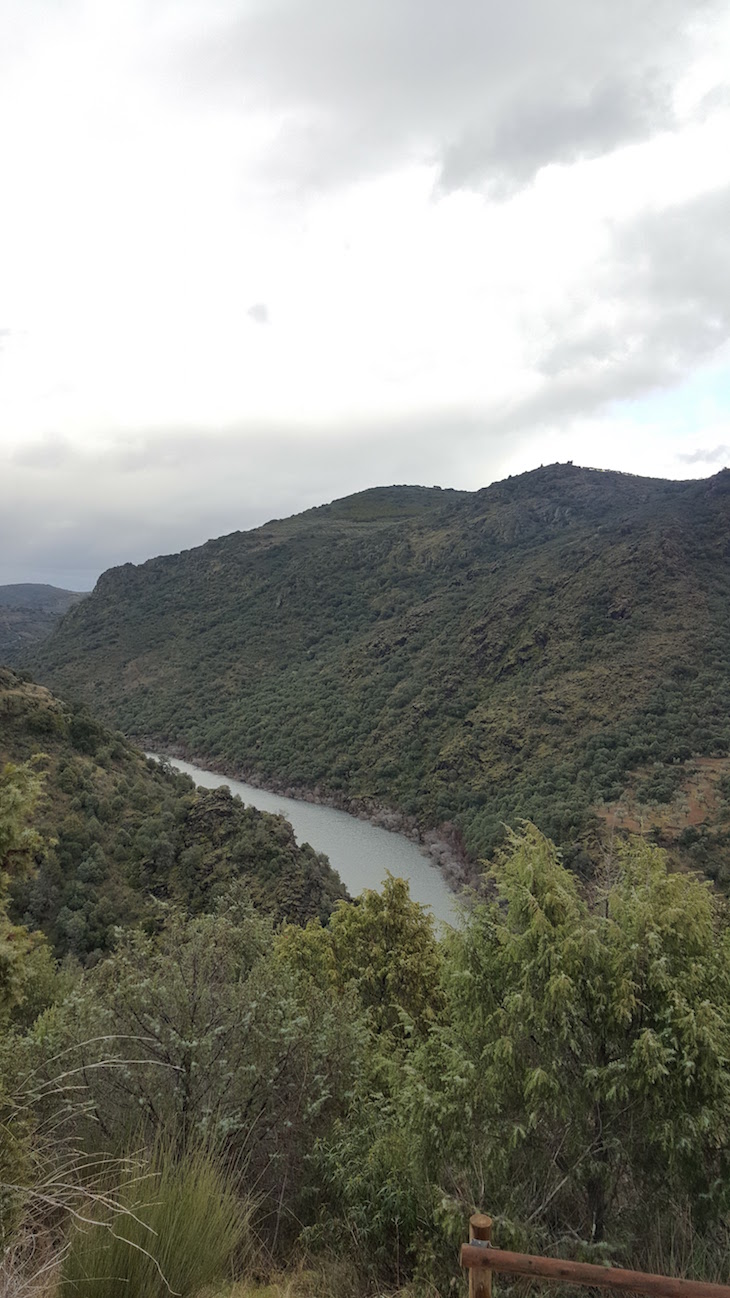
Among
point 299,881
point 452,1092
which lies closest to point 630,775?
point 299,881

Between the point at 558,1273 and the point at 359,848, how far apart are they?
48042mm

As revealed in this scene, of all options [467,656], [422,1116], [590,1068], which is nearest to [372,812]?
[467,656]

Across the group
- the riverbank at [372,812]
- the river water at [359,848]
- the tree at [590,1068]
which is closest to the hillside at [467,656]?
the riverbank at [372,812]

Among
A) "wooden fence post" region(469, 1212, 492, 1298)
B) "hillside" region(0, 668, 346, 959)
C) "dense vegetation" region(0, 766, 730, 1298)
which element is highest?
"wooden fence post" region(469, 1212, 492, 1298)

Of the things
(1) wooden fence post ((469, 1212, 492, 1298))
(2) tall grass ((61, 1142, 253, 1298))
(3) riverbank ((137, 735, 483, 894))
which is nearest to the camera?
(1) wooden fence post ((469, 1212, 492, 1298))

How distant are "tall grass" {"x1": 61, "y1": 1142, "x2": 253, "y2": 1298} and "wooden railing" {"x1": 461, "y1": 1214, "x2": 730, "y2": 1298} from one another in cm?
149

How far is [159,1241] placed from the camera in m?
3.53

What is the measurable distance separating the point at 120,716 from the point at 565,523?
72.5 metres

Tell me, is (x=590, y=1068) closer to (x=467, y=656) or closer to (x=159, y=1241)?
(x=159, y=1241)

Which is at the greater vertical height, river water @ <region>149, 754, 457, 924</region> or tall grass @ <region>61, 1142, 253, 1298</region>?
tall grass @ <region>61, 1142, 253, 1298</region>

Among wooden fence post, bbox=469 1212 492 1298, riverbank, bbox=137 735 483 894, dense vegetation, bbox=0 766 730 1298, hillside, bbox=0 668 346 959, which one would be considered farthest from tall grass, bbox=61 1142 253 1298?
riverbank, bbox=137 735 483 894

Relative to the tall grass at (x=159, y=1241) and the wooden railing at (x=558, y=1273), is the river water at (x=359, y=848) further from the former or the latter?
the wooden railing at (x=558, y=1273)

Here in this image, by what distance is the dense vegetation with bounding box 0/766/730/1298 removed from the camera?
4.02 m

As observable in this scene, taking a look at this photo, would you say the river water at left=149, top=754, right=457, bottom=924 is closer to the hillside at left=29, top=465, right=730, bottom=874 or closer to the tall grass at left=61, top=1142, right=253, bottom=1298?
the hillside at left=29, top=465, right=730, bottom=874
